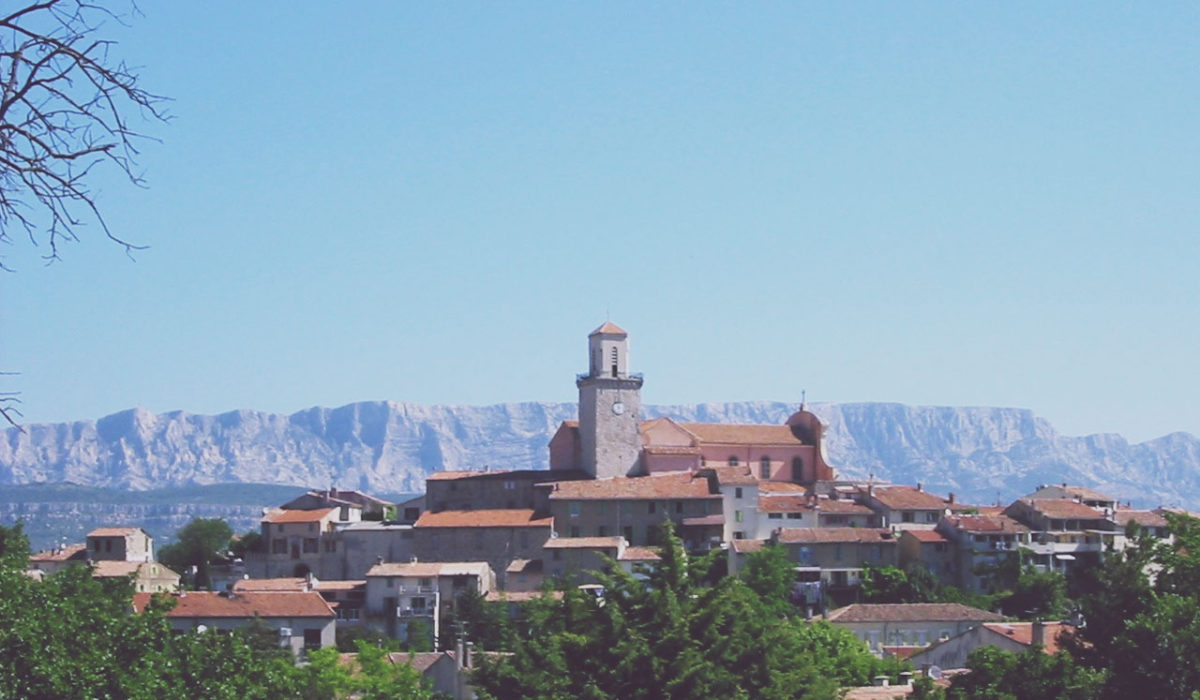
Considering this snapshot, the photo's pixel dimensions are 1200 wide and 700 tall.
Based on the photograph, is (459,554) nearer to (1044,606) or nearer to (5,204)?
(1044,606)

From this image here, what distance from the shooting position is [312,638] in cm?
6488

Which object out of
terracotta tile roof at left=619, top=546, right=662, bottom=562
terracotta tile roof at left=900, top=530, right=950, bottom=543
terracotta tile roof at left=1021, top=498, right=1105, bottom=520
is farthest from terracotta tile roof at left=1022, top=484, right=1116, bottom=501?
terracotta tile roof at left=619, top=546, right=662, bottom=562

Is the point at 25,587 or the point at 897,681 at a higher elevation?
the point at 25,587

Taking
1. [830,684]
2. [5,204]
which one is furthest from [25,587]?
[5,204]

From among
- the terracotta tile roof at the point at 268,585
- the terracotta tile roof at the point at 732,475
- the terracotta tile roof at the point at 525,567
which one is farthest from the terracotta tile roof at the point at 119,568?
the terracotta tile roof at the point at 732,475

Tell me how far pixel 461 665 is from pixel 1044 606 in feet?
89.7

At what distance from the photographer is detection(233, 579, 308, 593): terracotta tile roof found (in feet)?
230

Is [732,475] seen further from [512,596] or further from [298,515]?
[298,515]

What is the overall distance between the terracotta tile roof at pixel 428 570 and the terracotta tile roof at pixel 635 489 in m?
5.06

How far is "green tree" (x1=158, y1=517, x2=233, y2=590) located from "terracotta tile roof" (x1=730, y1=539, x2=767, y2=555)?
28.7m

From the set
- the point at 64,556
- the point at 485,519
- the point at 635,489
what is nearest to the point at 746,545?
the point at 635,489

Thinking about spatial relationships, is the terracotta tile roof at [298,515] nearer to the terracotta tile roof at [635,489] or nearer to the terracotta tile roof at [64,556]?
the terracotta tile roof at [64,556]

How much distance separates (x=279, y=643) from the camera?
63000 mm

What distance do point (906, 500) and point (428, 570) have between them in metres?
23.9
